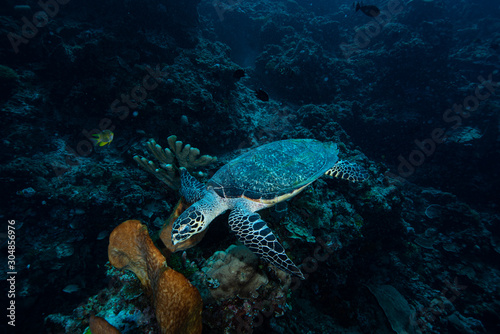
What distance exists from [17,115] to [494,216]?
17.2 m

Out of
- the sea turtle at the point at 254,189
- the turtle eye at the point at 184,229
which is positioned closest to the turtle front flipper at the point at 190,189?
the sea turtle at the point at 254,189

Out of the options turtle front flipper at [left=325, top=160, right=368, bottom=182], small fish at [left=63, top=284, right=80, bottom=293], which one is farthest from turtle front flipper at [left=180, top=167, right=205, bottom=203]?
small fish at [left=63, top=284, right=80, bottom=293]

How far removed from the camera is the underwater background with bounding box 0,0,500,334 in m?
2.89

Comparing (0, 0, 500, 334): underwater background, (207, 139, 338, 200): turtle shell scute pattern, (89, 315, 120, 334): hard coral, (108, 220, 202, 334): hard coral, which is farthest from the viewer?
(207, 139, 338, 200): turtle shell scute pattern

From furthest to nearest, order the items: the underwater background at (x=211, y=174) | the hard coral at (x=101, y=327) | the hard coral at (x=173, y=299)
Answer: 1. the underwater background at (x=211, y=174)
2. the hard coral at (x=173, y=299)
3. the hard coral at (x=101, y=327)

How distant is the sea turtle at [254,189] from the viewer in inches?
115

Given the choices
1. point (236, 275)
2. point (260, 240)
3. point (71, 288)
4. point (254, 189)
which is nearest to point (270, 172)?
point (254, 189)

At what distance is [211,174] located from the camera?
5398 mm

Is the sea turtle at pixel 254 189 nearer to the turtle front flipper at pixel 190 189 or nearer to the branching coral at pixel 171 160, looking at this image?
the turtle front flipper at pixel 190 189

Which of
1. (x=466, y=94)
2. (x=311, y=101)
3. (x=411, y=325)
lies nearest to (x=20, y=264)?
(x=411, y=325)

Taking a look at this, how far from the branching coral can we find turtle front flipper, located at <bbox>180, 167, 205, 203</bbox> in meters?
0.35

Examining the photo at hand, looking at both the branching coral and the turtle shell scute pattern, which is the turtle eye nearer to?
the turtle shell scute pattern

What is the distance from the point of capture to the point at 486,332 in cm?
511

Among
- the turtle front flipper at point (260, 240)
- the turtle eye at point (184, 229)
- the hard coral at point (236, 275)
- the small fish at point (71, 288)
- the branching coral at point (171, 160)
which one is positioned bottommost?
the small fish at point (71, 288)
